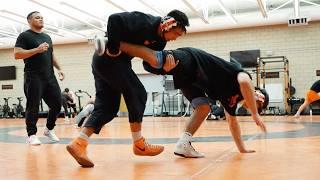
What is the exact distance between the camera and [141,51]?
2834 mm

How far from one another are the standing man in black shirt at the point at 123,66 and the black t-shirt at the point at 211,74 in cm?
22

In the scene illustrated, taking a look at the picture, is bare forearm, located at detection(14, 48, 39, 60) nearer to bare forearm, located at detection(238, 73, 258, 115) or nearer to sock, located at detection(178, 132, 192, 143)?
sock, located at detection(178, 132, 192, 143)

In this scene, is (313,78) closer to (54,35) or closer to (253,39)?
(253,39)

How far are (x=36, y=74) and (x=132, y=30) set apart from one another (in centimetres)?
233

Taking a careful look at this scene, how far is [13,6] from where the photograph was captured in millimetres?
13195

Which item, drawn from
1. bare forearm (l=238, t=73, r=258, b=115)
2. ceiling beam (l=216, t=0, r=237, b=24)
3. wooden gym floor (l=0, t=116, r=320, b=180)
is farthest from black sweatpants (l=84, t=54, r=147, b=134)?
ceiling beam (l=216, t=0, r=237, b=24)

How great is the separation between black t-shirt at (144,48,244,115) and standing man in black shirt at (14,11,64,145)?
6.71ft

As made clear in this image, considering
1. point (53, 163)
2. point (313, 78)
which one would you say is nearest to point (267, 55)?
point (313, 78)

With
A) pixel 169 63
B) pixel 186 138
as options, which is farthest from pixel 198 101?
pixel 169 63

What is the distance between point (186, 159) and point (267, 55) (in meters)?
14.0

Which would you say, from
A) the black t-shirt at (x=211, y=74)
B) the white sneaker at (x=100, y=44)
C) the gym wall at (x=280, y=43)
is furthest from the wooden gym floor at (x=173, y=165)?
the gym wall at (x=280, y=43)

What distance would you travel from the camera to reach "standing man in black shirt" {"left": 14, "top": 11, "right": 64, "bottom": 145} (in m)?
4.67

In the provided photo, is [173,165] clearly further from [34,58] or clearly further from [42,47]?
[34,58]

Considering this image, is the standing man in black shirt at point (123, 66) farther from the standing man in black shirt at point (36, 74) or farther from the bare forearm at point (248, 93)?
the standing man in black shirt at point (36, 74)
